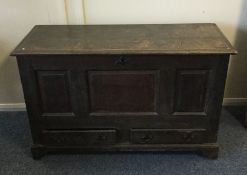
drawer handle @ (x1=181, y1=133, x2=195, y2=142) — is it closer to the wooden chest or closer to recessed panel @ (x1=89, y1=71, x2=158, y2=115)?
the wooden chest

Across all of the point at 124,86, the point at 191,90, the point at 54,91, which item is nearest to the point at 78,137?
the point at 54,91

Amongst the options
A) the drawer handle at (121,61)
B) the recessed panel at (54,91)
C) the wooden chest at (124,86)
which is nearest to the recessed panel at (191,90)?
the wooden chest at (124,86)

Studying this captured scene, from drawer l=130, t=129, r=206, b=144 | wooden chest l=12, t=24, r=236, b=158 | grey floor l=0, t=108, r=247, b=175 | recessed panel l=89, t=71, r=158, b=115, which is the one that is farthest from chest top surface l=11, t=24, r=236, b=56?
grey floor l=0, t=108, r=247, b=175

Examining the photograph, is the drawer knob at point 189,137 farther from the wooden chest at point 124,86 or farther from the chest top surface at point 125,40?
the chest top surface at point 125,40

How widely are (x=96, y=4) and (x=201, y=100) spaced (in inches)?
34.3

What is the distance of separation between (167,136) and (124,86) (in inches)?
15.4

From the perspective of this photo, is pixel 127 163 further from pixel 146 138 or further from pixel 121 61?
pixel 121 61

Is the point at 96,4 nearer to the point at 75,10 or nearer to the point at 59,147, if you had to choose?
the point at 75,10

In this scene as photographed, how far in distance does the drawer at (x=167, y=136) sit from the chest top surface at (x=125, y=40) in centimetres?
48

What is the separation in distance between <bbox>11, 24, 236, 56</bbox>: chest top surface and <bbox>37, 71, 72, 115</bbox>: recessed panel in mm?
138

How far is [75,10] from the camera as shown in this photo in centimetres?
193

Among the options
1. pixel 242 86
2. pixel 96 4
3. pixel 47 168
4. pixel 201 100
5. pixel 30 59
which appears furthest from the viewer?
pixel 242 86

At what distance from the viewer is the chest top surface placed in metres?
1.50

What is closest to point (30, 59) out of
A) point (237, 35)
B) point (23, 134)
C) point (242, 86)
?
point (23, 134)
